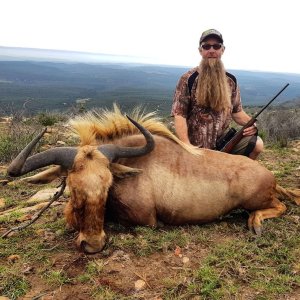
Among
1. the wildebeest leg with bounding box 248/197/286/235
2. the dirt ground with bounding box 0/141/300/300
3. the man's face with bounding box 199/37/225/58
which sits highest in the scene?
the man's face with bounding box 199/37/225/58

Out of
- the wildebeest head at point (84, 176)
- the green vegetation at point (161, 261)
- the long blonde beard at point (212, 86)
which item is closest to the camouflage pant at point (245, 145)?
the long blonde beard at point (212, 86)

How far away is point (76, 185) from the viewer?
3.92 meters

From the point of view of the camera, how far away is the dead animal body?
4.04 meters

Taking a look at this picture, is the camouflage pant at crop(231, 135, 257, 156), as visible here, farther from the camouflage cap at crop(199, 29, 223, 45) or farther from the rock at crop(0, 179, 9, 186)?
the rock at crop(0, 179, 9, 186)

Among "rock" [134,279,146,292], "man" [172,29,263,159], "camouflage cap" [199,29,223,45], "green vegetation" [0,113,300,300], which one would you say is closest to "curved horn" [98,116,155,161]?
"green vegetation" [0,113,300,300]

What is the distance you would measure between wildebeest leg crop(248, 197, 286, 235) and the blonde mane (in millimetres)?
972

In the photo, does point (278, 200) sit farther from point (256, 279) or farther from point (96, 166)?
point (96, 166)

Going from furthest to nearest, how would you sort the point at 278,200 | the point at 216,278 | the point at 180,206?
the point at 278,200 < the point at 180,206 < the point at 216,278

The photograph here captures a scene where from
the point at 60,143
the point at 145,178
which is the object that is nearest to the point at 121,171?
the point at 145,178

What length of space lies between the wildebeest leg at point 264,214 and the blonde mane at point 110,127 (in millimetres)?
972

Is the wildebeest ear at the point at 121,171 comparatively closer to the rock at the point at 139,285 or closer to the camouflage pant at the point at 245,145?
the rock at the point at 139,285

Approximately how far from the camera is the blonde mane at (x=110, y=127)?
4.66m

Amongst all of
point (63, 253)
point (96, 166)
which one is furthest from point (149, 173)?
point (63, 253)

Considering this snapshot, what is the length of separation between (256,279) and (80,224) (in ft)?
5.51
